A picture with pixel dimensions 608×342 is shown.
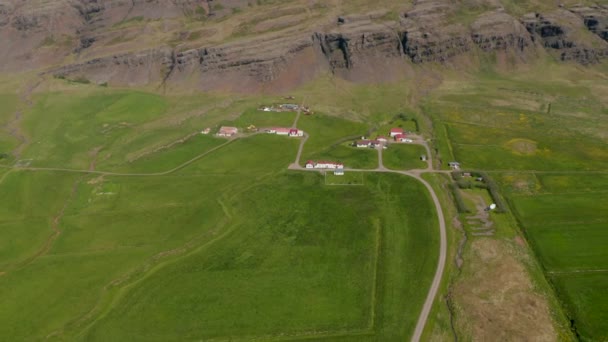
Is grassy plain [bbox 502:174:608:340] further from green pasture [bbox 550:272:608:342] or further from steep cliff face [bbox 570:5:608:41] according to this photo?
steep cliff face [bbox 570:5:608:41]

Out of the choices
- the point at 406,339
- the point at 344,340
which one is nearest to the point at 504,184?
the point at 406,339

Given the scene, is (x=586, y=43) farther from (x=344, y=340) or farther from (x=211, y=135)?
(x=344, y=340)

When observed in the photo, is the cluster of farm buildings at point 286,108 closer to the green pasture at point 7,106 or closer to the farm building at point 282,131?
the farm building at point 282,131

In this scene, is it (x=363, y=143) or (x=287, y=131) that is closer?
(x=363, y=143)

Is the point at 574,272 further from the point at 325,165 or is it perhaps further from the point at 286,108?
the point at 286,108

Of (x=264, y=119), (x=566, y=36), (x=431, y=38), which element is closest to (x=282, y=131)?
(x=264, y=119)

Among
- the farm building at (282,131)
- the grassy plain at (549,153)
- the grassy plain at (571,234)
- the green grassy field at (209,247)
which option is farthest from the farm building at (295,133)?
the grassy plain at (571,234)
